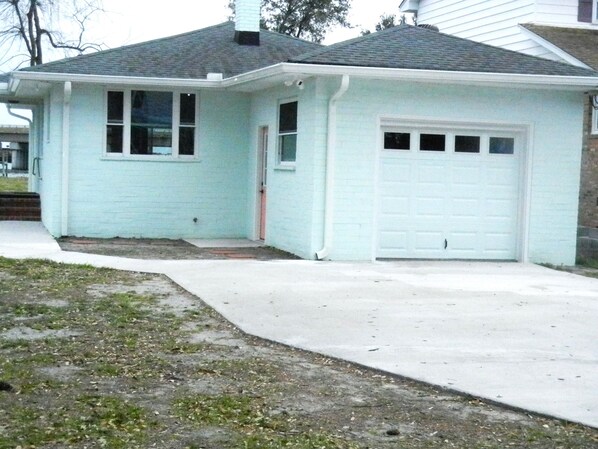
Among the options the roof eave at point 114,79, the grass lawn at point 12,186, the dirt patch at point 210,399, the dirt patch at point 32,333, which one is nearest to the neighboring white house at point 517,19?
the roof eave at point 114,79

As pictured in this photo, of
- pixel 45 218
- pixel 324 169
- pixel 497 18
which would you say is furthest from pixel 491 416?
pixel 497 18

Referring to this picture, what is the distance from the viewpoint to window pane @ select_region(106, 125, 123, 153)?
18.1m

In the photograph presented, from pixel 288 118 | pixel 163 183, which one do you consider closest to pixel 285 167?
pixel 288 118

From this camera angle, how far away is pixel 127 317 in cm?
963

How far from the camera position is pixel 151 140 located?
1839 cm

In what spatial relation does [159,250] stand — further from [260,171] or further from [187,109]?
[187,109]

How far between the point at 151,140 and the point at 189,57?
2016 mm

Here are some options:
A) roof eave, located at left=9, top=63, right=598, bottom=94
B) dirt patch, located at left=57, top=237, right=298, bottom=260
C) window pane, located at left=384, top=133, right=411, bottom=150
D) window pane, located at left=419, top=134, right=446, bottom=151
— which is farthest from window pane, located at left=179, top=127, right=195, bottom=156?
window pane, located at left=419, top=134, right=446, bottom=151

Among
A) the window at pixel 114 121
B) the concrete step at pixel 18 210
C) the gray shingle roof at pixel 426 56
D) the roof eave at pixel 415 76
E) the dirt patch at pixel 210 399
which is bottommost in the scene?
the dirt patch at pixel 210 399

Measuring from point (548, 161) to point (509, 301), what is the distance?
5024mm

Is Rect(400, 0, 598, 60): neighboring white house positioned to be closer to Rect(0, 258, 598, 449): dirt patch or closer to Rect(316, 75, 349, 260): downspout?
Rect(316, 75, 349, 260): downspout

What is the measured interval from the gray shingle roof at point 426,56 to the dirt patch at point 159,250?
10.7 ft

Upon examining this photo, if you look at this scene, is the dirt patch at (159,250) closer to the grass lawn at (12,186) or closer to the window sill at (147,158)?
the window sill at (147,158)

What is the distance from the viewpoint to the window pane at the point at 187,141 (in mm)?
18531
